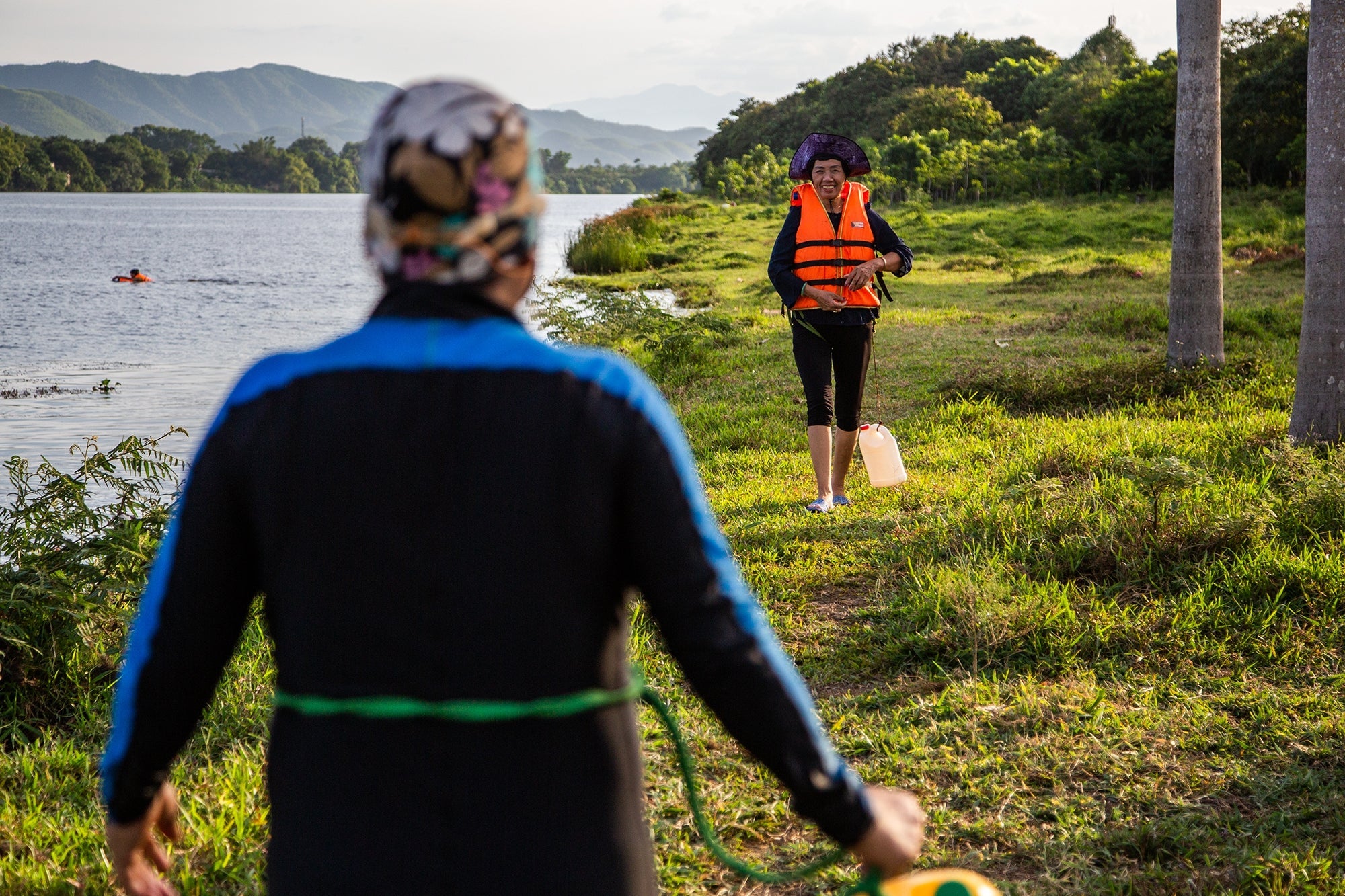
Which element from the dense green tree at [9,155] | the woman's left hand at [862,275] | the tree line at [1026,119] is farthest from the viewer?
the dense green tree at [9,155]

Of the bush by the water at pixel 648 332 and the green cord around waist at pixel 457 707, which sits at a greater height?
the green cord around waist at pixel 457 707

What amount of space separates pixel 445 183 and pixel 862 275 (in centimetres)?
513

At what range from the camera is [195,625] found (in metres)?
1.41

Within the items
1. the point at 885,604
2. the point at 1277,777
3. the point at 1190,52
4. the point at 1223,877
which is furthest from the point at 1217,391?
the point at 1223,877

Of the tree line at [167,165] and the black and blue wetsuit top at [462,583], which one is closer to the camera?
the black and blue wetsuit top at [462,583]

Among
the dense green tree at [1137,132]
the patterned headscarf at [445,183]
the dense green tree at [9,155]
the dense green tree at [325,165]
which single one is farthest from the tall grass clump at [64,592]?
the dense green tree at [325,165]

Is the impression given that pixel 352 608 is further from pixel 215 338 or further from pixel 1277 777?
pixel 215 338

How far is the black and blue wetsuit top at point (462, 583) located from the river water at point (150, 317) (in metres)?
0.25

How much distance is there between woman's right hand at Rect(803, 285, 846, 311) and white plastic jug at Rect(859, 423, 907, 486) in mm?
856

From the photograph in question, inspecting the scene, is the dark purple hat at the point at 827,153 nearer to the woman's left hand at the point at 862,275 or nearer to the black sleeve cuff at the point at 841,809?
the woman's left hand at the point at 862,275

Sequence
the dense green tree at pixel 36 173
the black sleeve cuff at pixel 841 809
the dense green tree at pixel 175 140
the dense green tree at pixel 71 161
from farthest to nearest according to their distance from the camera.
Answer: the dense green tree at pixel 175 140, the dense green tree at pixel 71 161, the dense green tree at pixel 36 173, the black sleeve cuff at pixel 841 809

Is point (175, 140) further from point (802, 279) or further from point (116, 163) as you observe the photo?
point (802, 279)

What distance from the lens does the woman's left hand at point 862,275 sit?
6.22 meters

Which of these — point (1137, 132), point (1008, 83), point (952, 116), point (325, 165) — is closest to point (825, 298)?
point (1137, 132)
